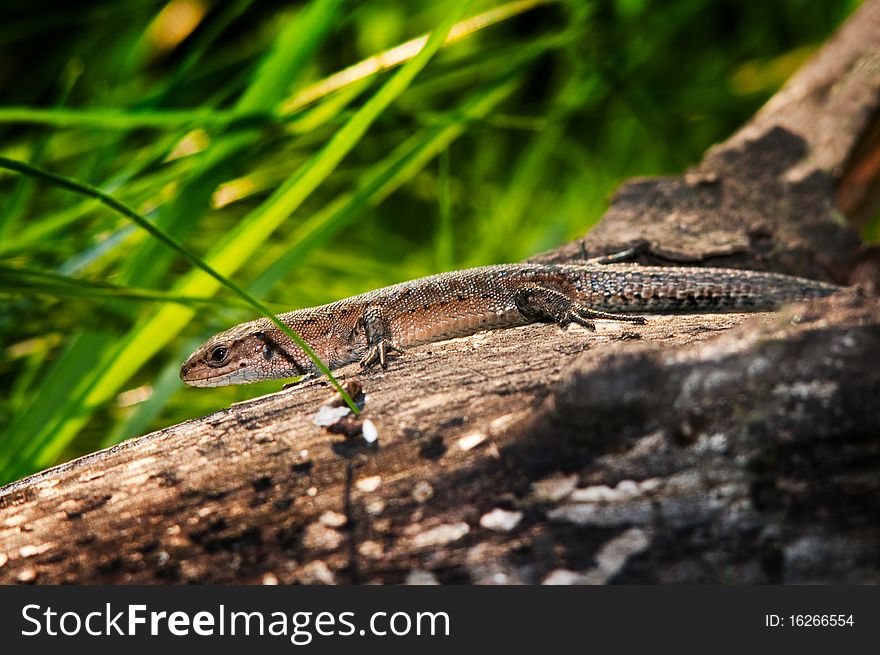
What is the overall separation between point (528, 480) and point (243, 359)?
7.12 ft

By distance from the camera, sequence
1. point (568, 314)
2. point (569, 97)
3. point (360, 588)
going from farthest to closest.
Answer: point (569, 97) → point (568, 314) → point (360, 588)

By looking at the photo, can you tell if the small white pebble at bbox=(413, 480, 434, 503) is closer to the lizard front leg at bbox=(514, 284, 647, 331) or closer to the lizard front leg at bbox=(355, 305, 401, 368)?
the lizard front leg at bbox=(355, 305, 401, 368)

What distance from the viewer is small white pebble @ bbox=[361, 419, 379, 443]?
237 cm

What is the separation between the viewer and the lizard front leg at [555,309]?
10.8ft

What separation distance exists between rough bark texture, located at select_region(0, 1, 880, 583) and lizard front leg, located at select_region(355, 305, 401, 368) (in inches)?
23.2

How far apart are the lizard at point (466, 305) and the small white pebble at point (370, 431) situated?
113 cm

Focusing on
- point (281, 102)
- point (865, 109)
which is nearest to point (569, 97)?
point (865, 109)

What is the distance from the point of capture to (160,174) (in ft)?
13.3

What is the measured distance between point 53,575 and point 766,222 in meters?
3.74

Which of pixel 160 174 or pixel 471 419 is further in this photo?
pixel 160 174

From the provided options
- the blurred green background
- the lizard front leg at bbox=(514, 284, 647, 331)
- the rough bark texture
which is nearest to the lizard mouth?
the blurred green background

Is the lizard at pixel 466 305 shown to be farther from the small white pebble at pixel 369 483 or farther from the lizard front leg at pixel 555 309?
the small white pebble at pixel 369 483

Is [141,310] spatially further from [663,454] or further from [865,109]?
[865,109]

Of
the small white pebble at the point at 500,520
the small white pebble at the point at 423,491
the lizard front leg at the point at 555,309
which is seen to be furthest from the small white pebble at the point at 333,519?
the lizard front leg at the point at 555,309
